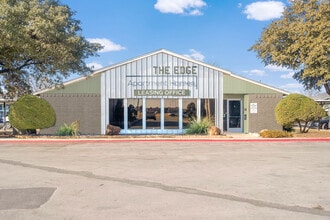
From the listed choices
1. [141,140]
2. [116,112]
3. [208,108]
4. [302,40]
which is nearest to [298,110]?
[302,40]

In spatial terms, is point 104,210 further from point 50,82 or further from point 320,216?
point 50,82

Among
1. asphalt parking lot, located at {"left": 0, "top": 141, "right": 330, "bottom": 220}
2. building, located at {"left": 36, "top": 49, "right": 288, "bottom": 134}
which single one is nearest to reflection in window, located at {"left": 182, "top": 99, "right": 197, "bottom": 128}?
building, located at {"left": 36, "top": 49, "right": 288, "bottom": 134}

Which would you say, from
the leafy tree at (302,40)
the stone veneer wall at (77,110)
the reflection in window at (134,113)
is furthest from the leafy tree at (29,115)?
the leafy tree at (302,40)

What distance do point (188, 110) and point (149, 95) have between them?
2.83m

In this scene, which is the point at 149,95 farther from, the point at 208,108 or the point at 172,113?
the point at 208,108

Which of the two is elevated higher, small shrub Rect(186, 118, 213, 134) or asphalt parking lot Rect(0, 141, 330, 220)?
small shrub Rect(186, 118, 213, 134)

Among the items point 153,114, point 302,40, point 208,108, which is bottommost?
point 153,114

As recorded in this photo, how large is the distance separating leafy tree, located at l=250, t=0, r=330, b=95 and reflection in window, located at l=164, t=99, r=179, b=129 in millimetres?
7619

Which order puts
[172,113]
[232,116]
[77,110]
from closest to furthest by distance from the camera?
[77,110] < [172,113] < [232,116]

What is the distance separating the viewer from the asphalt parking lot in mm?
5586

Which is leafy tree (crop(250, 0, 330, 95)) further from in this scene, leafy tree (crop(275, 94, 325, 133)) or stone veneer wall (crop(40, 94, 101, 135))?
stone veneer wall (crop(40, 94, 101, 135))

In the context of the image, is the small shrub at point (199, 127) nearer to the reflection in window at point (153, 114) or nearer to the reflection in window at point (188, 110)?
the reflection in window at point (188, 110)

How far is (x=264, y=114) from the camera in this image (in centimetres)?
2322

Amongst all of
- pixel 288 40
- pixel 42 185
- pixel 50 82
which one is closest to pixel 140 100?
pixel 50 82
